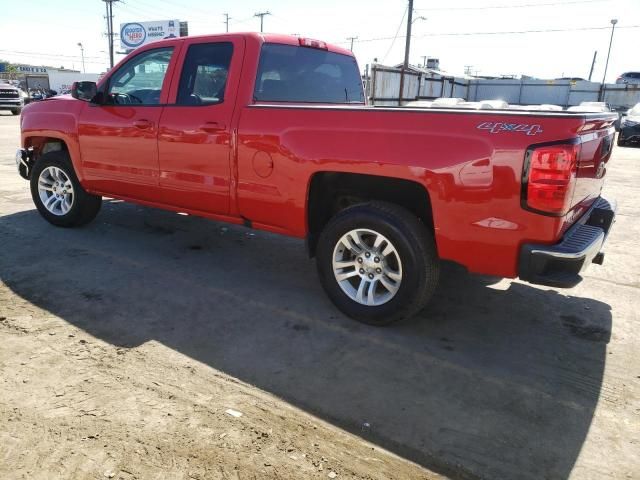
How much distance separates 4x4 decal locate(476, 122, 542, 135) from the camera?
8.52 feet

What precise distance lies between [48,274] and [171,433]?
2.52m

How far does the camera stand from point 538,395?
2725 mm

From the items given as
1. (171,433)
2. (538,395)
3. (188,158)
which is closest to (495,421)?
(538,395)

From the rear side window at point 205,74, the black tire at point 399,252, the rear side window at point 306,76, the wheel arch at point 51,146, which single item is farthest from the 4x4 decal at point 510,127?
the wheel arch at point 51,146

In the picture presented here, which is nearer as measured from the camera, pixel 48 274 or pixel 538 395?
pixel 538 395

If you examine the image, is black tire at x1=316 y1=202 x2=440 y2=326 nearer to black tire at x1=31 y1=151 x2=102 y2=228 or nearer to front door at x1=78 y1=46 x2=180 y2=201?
front door at x1=78 y1=46 x2=180 y2=201

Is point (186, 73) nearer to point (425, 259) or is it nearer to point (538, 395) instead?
point (425, 259)

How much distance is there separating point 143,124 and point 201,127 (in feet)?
2.48

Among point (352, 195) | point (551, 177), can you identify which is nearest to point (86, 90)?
point (352, 195)

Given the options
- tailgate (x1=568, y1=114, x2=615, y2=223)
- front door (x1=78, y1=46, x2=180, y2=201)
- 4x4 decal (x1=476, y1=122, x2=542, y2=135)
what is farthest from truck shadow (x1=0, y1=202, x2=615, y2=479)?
4x4 decal (x1=476, y1=122, x2=542, y2=135)

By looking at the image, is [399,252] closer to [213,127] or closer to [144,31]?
[213,127]

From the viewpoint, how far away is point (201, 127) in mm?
3949

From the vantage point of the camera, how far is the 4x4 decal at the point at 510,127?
102 inches

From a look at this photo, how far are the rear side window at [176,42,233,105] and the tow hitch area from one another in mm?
2549
